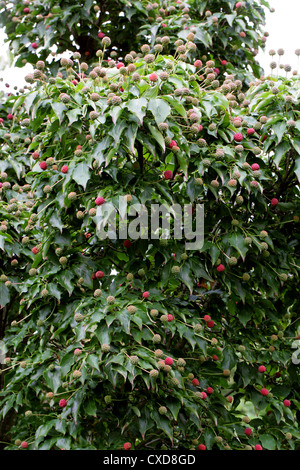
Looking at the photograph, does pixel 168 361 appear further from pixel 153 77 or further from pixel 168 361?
pixel 153 77

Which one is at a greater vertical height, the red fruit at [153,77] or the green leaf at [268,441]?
the red fruit at [153,77]

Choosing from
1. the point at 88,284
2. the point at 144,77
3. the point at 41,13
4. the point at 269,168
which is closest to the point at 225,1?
the point at 41,13

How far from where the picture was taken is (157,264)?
2697mm

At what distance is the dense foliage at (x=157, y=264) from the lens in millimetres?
2408

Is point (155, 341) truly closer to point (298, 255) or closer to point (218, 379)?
point (218, 379)

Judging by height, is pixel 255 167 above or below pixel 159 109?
below

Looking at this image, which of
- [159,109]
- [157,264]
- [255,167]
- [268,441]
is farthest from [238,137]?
[268,441]

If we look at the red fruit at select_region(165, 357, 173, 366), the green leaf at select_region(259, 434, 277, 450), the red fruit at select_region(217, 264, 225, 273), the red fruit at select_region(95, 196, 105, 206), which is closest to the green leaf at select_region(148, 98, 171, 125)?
the red fruit at select_region(95, 196, 105, 206)

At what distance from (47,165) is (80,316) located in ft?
2.70

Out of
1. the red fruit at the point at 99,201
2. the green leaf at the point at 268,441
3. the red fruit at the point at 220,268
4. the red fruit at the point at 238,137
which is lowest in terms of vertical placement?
the green leaf at the point at 268,441

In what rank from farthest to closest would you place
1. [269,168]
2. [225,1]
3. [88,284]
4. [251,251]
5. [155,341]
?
1. [225,1]
2. [269,168]
3. [251,251]
4. [88,284]
5. [155,341]

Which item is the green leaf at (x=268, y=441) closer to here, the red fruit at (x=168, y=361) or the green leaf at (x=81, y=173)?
the red fruit at (x=168, y=361)

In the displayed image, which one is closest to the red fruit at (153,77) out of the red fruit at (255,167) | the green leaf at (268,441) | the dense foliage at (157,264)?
the dense foliage at (157,264)

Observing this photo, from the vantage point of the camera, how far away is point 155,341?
2.34 metres
